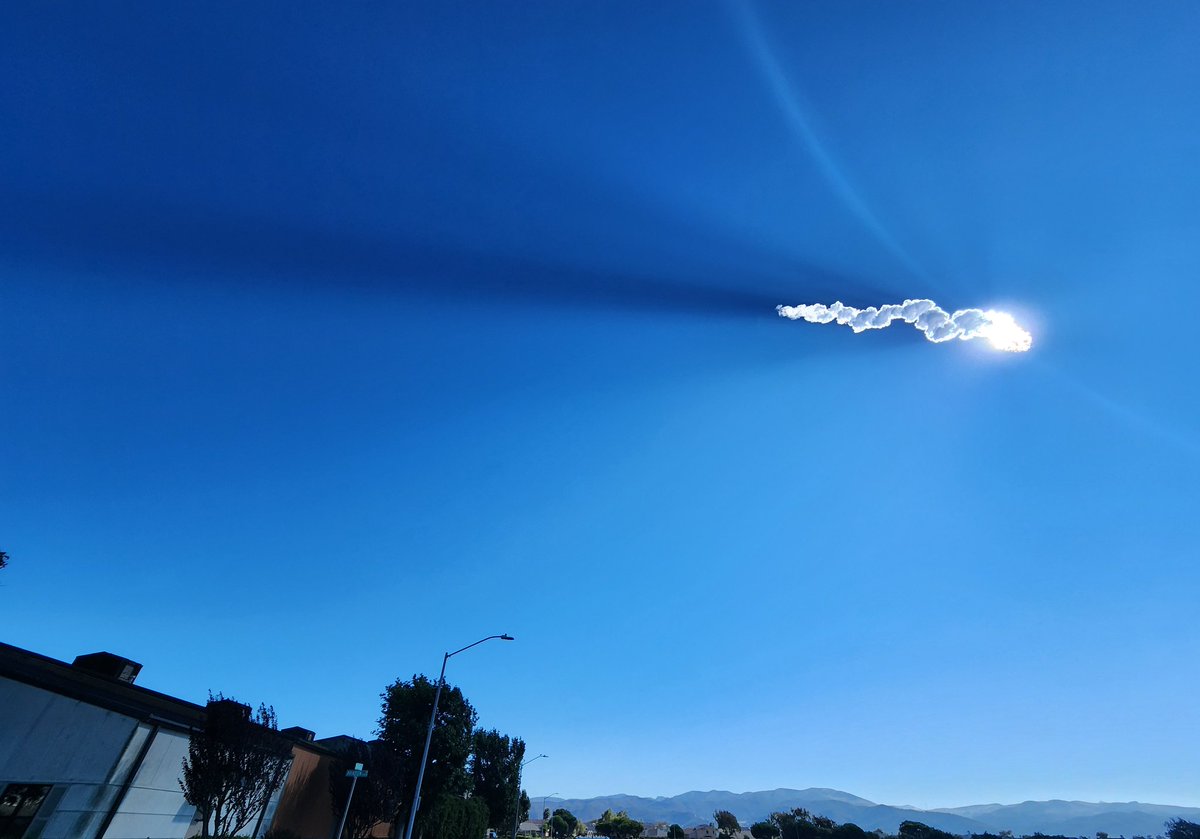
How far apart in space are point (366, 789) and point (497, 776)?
2704 centimetres

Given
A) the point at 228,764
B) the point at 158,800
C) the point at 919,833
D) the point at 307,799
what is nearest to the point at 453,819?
the point at 307,799

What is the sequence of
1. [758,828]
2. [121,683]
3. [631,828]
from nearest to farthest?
[121,683] → [758,828] → [631,828]

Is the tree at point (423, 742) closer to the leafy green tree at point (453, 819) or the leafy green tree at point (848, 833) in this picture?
the leafy green tree at point (453, 819)

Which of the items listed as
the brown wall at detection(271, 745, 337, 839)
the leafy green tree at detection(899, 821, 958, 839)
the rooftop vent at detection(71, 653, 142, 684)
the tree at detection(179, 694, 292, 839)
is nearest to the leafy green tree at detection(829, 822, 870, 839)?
the leafy green tree at detection(899, 821, 958, 839)

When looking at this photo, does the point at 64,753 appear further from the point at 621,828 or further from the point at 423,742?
the point at 621,828

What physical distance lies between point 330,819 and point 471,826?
1001 centimetres

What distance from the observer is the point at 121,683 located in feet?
87.0

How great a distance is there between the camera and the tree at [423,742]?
38594 mm

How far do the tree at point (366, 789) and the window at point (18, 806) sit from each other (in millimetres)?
18531

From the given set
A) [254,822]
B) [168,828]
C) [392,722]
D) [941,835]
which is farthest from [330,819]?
[941,835]

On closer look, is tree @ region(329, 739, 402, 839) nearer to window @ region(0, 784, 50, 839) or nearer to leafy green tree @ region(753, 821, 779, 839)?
window @ region(0, 784, 50, 839)

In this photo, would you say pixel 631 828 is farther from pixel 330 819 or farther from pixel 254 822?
pixel 254 822

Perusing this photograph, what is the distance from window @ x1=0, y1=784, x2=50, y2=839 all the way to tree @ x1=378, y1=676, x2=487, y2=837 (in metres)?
21.9

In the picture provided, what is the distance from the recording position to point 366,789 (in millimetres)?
35188
